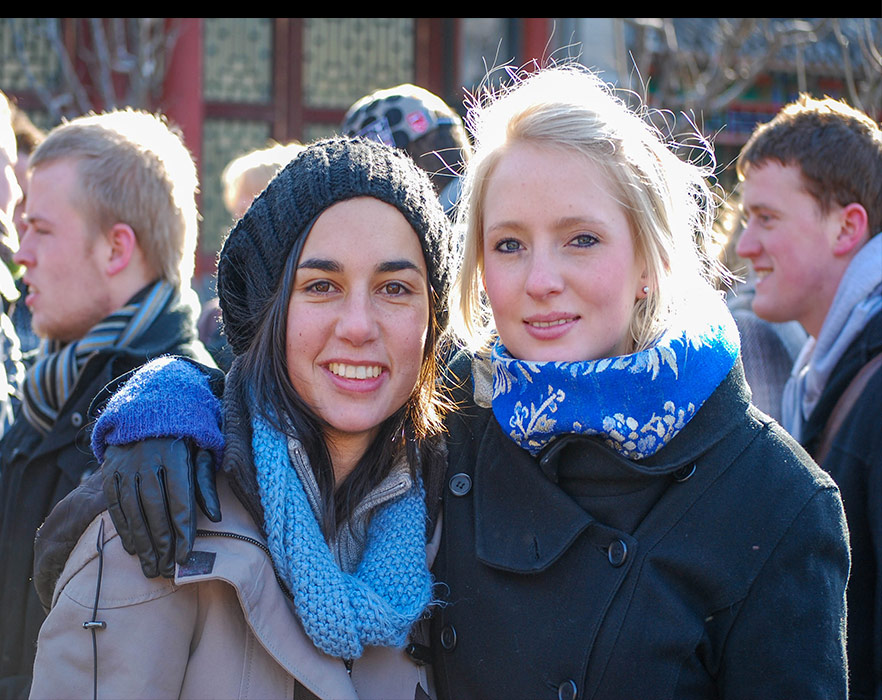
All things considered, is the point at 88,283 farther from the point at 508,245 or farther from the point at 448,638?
the point at 448,638

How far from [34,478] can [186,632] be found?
1.23m

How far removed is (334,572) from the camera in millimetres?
1978

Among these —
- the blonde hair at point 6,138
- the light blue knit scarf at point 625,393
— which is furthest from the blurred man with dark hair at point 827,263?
the blonde hair at point 6,138

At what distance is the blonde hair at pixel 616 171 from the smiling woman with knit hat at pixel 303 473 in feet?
0.45

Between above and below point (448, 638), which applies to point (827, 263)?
above

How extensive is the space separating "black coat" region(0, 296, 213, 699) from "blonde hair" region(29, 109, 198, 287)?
0.99ft

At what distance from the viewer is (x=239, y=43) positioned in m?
10.2

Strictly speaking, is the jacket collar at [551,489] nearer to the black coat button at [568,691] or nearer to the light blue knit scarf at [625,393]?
the light blue knit scarf at [625,393]

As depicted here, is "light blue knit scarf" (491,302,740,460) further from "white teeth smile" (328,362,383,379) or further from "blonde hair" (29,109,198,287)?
"blonde hair" (29,109,198,287)

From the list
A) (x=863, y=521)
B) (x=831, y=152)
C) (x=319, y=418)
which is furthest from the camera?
(x=831, y=152)

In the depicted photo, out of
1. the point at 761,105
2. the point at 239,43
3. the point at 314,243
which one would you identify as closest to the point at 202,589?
the point at 314,243

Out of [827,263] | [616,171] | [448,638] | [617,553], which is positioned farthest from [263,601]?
[827,263]

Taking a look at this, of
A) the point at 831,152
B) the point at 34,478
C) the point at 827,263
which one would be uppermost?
the point at 831,152

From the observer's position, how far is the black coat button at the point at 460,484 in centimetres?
225
